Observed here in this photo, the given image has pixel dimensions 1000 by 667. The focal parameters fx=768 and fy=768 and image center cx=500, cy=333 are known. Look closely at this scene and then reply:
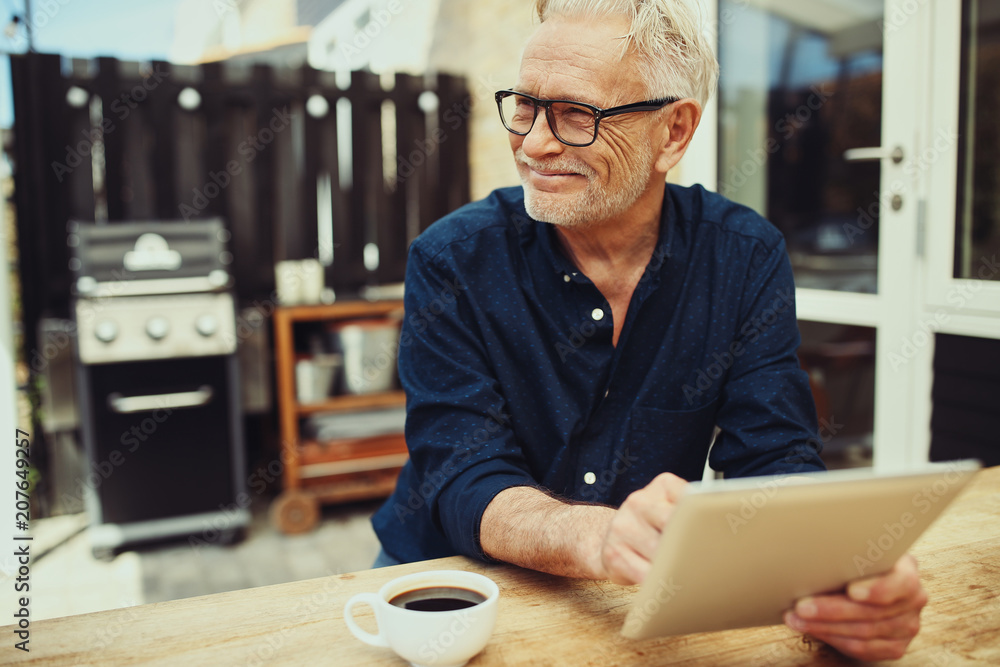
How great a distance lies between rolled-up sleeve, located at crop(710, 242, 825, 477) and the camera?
3.70ft

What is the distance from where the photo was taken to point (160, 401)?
286cm

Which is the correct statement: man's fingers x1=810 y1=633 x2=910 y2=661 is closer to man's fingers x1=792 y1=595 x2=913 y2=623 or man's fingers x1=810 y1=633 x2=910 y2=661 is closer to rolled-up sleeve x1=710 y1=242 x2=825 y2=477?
man's fingers x1=792 y1=595 x2=913 y2=623

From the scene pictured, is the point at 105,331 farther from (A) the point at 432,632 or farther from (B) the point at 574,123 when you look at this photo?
(A) the point at 432,632

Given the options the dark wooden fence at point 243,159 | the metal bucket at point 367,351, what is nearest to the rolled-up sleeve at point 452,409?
the metal bucket at point 367,351

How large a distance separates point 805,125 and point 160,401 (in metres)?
2.58

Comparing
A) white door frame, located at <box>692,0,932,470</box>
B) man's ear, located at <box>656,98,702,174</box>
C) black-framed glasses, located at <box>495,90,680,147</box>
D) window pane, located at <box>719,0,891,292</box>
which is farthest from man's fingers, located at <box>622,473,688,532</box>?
window pane, located at <box>719,0,891,292</box>

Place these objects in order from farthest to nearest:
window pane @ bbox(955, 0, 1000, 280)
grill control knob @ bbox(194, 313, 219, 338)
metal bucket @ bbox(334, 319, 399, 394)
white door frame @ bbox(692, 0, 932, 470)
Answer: metal bucket @ bbox(334, 319, 399, 394) < grill control knob @ bbox(194, 313, 219, 338) < white door frame @ bbox(692, 0, 932, 470) < window pane @ bbox(955, 0, 1000, 280)

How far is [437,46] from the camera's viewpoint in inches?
163

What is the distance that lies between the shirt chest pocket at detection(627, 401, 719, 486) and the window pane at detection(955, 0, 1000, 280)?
1.19 m

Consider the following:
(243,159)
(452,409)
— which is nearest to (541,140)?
(452,409)

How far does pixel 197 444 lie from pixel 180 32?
76.8 inches

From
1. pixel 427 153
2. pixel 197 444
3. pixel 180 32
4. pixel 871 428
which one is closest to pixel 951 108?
pixel 871 428

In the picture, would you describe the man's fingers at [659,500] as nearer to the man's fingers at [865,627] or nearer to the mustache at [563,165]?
the man's fingers at [865,627]

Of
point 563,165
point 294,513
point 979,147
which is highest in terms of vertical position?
point 979,147
